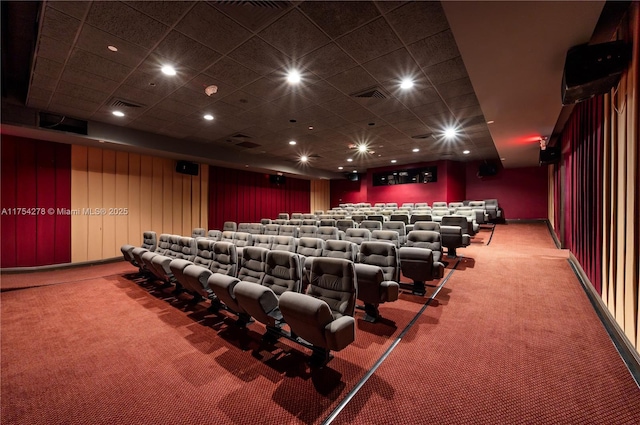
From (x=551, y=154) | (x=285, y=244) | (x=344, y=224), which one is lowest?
(x=285, y=244)

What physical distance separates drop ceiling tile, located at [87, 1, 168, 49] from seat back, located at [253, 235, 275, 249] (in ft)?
10.7

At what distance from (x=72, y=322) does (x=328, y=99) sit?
5387 mm

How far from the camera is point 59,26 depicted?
3.19m

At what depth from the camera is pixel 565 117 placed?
559 centimetres

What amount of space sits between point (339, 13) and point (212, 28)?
5.13 ft

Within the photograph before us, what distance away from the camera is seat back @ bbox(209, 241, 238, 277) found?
11.6 feet

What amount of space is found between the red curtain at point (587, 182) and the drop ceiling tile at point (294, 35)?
3.65m

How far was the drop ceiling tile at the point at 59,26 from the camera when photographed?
3.00m

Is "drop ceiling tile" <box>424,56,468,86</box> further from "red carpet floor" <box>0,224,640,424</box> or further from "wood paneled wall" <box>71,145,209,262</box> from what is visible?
"wood paneled wall" <box>71,145,209,262</box>

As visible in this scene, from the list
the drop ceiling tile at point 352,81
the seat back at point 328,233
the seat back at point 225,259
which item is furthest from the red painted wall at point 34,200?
the drop ceiling tile at point 352,81

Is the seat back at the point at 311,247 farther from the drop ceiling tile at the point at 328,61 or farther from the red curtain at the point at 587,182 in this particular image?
the red curtain at the point at 587,182

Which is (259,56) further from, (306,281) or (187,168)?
(187,168)

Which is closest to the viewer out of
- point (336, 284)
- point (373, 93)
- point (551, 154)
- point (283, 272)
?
point (336, 284)

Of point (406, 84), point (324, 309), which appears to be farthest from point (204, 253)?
point (406, 84)
